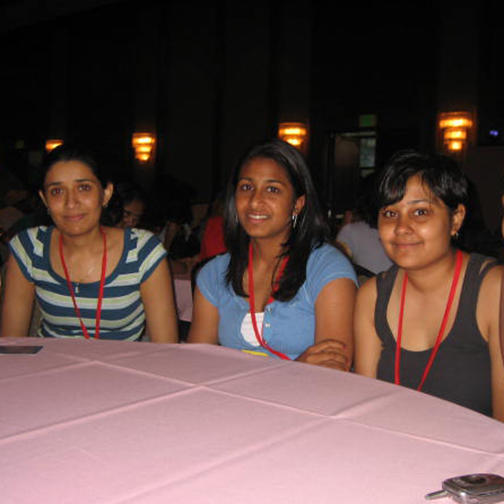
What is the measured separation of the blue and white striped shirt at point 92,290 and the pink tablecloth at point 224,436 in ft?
2.58

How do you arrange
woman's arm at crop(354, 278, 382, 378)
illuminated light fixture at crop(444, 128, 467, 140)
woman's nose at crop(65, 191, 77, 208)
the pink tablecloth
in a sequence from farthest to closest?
illuminated light fixture at crop(444, 128, 467, 140)
woman's nose at crop(65, 191, 77, 208)
woman's arm at crop(354, 278, 382, 378)
the pink tablecloth


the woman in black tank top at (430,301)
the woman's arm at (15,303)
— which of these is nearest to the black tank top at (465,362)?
the woman in black tank top at (430,301)

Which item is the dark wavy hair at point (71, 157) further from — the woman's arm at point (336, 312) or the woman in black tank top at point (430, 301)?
the woman in black tank top at point (430, 301)

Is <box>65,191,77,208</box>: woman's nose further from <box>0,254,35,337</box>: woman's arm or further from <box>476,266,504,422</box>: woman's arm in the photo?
<box>476,266,504,422</box>: woman's arm

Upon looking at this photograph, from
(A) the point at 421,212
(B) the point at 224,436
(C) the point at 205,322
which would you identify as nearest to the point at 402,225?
(A) the point at 421,212

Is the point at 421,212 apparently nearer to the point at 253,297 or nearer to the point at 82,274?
the point at 253,297

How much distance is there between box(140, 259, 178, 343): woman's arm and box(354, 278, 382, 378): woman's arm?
0.76m

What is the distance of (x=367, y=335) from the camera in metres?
1.77

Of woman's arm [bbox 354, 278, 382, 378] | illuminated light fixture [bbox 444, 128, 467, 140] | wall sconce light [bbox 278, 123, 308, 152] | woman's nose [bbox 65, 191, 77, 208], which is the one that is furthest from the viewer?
wall sconce light [bbox 278, 123, 308, 152]

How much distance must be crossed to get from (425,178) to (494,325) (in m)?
0.45

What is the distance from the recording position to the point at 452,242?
1.84 m

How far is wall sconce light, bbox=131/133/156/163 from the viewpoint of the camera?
9898 millimetres

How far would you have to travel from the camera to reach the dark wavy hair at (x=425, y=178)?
1.67m

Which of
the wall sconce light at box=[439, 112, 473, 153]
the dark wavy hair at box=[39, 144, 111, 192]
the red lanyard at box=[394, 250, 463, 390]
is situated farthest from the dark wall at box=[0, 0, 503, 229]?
the red lanyard at box=[394, 250, 463, 390]
